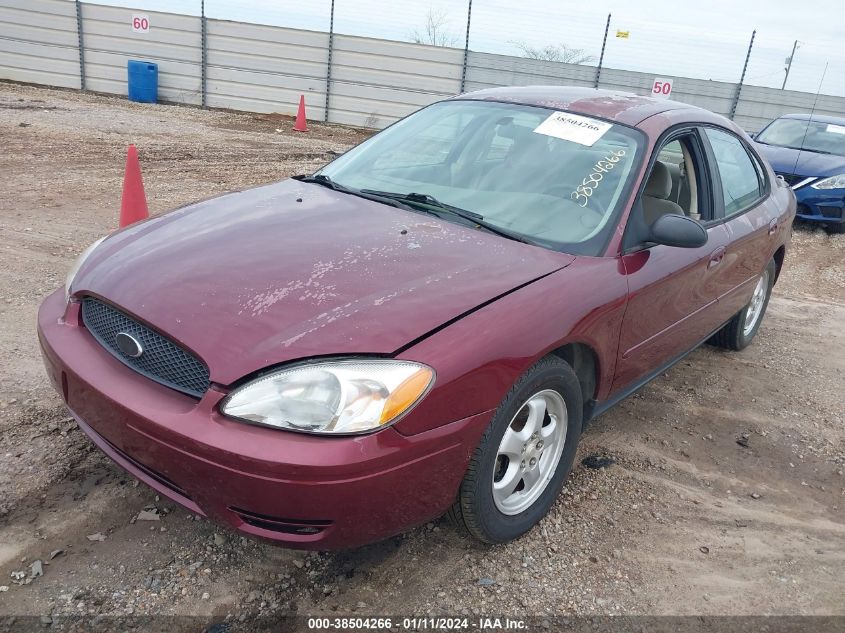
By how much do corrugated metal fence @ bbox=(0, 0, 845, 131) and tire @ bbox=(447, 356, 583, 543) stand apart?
607 inches

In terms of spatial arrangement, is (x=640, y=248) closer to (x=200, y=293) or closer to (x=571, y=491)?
(x=571, y=491)

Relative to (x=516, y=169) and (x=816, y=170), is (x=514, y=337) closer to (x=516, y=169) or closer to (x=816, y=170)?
(x=516, y=169)

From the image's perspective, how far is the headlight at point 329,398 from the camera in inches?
74.8

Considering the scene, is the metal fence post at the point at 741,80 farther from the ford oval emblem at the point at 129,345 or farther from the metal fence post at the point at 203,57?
the ford oval emblem at the point at 129,345

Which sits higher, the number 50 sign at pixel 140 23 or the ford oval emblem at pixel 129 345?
the number 50 sign at pixel 140 23

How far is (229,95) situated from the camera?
17438mm

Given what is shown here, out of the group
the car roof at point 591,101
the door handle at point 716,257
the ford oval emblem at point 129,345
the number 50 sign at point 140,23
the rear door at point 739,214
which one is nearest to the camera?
the ford oval emblem at point 129,345

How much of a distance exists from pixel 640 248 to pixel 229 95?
54.5 ft

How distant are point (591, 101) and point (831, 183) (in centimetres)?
Result: 658

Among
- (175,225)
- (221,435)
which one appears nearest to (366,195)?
(175,225)

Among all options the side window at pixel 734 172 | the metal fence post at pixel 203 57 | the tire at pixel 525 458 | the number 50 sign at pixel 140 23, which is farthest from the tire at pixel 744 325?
the number 50 sign at pixel 140 23

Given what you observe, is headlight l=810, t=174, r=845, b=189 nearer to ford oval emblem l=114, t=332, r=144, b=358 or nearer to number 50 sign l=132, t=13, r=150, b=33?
ford oval emblem l=114, t=332, r=144, b=358

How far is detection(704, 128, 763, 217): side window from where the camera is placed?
147 inches

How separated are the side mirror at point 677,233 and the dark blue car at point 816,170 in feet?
20.3
